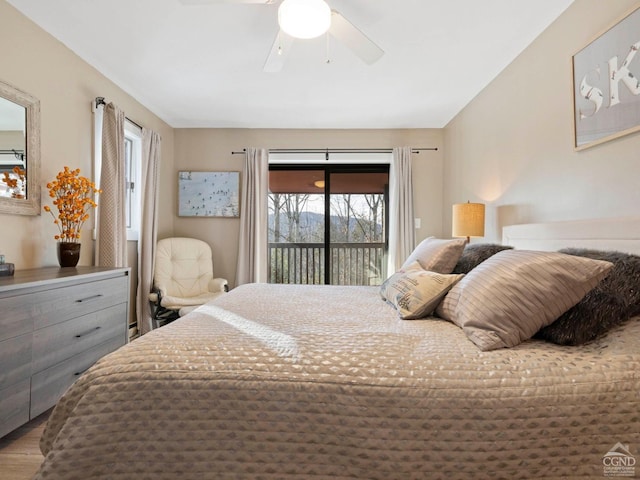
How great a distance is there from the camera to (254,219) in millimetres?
4094

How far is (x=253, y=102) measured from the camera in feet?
11.2

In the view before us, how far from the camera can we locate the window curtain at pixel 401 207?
13.3 ft

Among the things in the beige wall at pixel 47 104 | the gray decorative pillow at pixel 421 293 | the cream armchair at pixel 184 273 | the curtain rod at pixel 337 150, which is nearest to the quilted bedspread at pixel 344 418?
the gray decorative pillow at pixel 421 293

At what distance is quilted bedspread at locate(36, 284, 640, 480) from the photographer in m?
0.86

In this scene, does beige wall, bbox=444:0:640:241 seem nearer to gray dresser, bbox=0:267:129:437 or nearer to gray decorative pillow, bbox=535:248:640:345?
gray decorative pillow, bbox=535:248:640:345

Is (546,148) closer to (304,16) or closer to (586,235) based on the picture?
(586,235)

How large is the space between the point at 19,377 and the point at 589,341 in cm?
236

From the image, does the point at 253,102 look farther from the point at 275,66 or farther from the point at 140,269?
the point at 140,269

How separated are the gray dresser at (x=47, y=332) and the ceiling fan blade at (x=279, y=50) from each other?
68.2 inches

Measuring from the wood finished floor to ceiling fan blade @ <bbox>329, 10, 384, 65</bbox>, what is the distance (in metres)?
2.57

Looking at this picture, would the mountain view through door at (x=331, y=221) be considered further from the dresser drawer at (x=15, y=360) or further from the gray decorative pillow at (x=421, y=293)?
the dresser drawer at (x=15, y=360)

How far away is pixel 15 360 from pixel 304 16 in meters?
2.12

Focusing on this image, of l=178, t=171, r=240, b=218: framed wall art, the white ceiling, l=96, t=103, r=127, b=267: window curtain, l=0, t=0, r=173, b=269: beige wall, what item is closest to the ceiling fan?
the white ceiling

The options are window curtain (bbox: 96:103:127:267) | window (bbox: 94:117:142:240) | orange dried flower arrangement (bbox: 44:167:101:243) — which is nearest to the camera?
orange dried flower arrangement (bbox: 44:167:101:243)
